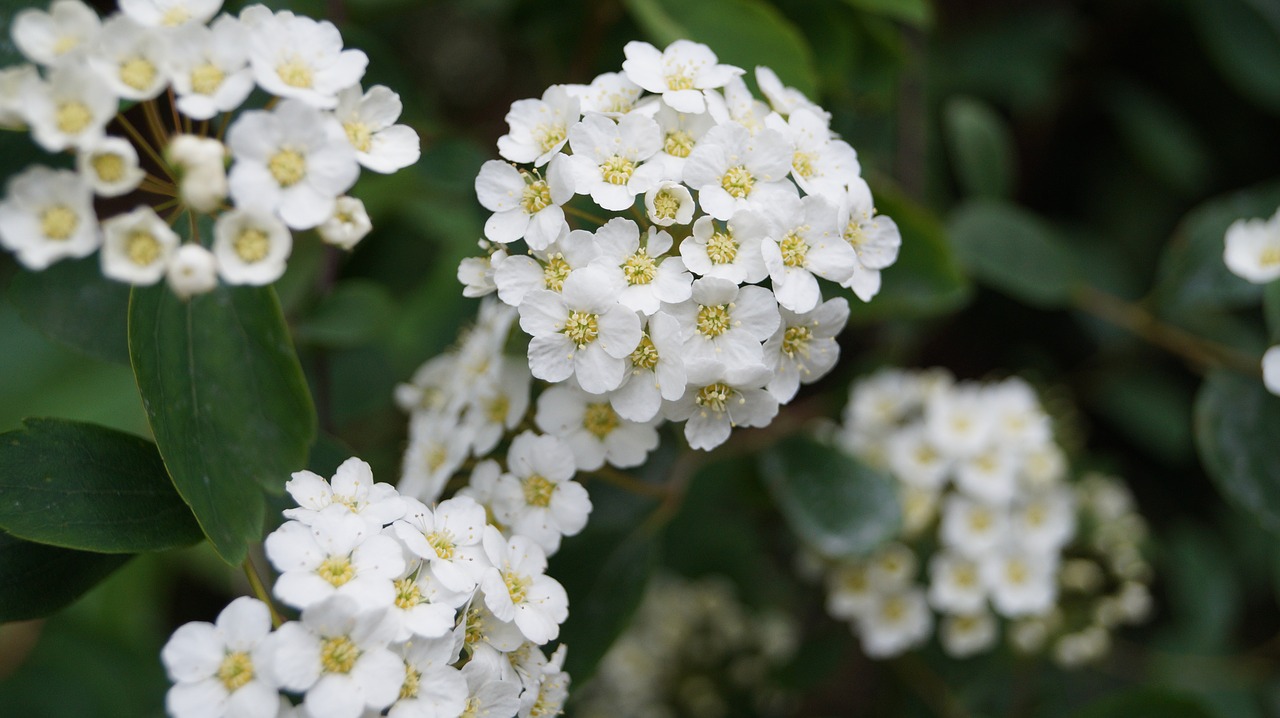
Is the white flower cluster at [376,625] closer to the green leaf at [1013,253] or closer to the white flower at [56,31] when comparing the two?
the white flower at [56,31]

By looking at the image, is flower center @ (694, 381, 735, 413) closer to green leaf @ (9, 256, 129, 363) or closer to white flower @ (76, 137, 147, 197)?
white flower @ (76, 137, 147, 197)

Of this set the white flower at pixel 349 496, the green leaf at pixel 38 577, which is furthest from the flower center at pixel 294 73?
the green leaf at pixel 38 577

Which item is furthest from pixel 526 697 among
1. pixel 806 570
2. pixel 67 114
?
pixel 806 570

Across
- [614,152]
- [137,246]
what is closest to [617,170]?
[614,152]

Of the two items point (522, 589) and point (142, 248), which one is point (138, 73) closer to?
point (142, 248)

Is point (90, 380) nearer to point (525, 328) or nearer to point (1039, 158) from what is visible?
point (525, 328)

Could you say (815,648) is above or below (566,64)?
below
